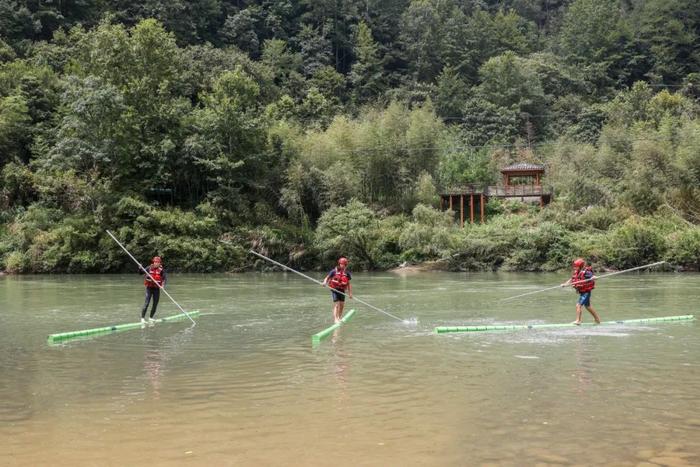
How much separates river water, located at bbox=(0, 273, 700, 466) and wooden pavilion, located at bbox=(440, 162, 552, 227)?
34.8 m

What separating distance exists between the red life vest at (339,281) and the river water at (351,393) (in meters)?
1.02

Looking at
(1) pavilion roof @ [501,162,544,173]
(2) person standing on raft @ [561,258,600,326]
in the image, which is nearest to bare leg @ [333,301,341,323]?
(2) person standing on raft @ [561,258,600,326]

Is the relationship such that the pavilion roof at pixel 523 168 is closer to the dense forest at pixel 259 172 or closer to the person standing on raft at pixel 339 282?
the dense forest at pixel 259 172

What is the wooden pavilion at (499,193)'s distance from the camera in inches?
2138

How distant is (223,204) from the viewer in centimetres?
5091

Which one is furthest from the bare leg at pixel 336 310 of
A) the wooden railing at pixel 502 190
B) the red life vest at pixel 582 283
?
the wooden railing at pixel 502 190

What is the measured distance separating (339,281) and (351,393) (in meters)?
7.71

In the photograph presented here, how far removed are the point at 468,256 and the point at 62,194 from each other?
2828 cm

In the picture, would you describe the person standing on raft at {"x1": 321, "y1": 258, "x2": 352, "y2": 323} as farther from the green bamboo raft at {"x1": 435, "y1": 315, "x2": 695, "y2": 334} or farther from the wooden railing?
the wooden railing

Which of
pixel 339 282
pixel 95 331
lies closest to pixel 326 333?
pixel 339 282

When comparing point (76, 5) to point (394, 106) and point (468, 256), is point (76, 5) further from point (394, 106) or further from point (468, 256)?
point (468, 256)

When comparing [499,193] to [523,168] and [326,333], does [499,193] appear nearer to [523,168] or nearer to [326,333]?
[523,168]

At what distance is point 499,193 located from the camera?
183 ft

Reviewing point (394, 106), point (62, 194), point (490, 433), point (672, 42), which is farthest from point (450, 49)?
point (490, 433)
